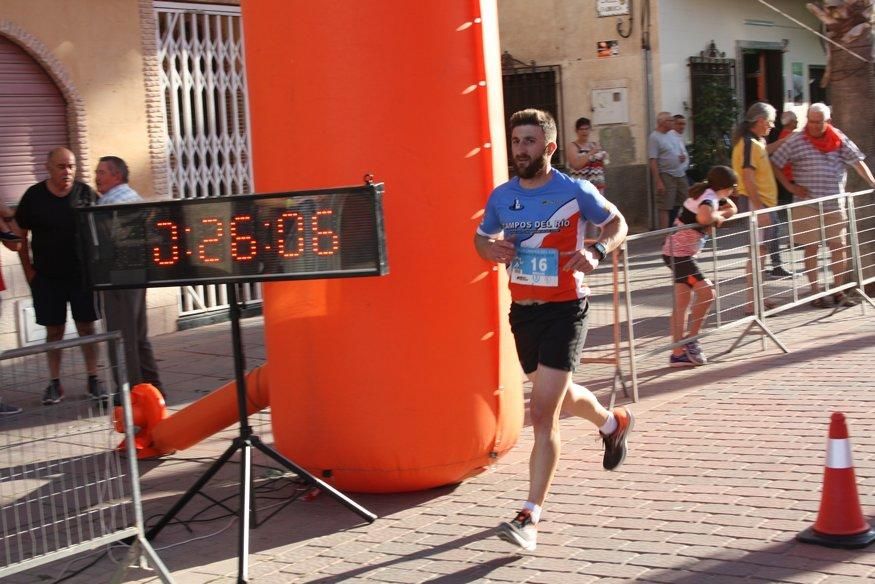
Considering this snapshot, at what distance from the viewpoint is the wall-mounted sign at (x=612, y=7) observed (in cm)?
1925

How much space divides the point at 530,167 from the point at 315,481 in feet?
5.82

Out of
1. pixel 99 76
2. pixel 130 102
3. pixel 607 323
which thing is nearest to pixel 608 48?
pixel 130 102

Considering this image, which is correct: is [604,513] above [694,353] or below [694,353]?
below

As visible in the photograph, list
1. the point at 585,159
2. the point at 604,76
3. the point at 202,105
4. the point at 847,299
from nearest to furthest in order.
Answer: the point at 847,299 → the point at 202,105 → the point at 585,159 → the point at 604,76

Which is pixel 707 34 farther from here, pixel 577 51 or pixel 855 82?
pixel 855 82

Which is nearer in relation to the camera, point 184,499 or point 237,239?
point 237,239

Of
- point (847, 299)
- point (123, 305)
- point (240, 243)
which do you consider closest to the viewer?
point (240, 243)

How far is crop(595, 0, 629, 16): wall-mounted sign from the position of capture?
19250mm

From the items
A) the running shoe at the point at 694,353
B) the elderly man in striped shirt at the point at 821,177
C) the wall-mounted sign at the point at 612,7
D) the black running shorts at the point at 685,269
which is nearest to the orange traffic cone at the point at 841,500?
the black running shorts at the point at 685,269

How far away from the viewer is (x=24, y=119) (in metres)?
10.9

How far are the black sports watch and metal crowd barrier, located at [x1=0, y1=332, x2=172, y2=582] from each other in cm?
212

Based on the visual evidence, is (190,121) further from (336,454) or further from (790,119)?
(790,119)

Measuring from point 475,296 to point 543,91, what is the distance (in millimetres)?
14350

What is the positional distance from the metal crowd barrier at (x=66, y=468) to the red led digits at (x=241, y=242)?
2.47ft
